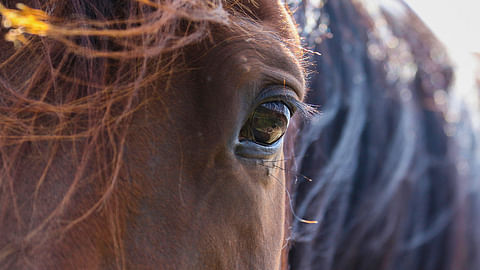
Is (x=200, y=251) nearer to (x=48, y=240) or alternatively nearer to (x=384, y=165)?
(x=48, y=240)

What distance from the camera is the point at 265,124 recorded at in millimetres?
1227

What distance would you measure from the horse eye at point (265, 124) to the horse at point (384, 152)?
0.84 metres

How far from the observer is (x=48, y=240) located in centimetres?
93

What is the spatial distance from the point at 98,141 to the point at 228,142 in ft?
0.93

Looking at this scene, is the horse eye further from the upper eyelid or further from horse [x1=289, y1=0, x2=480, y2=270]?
horse [x1=289, y1=0, x2=480, y2=270]

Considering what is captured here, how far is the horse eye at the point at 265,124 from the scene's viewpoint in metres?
1.21

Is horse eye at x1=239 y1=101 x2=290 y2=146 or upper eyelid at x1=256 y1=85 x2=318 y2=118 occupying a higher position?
upper eyelid at x1=256 y1=85 x2=318 y2=118

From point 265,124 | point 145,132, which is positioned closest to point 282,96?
point 265,124

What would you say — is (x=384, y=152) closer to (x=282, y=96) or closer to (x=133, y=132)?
(x=282, y=96)

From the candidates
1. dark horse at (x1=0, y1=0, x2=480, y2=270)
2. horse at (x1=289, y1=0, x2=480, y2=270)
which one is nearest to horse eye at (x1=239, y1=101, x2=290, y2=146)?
dark horse at (x1=0, y1=0, x2=480, y2=270)

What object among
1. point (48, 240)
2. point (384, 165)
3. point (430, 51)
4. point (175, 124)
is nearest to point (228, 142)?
point (175, 124)

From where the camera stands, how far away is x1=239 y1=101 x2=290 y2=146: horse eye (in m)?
1.21

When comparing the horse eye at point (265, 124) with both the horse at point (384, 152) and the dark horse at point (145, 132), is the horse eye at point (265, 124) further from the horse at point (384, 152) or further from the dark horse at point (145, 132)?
the horse at point (384, 152)

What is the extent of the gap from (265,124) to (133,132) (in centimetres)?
33
